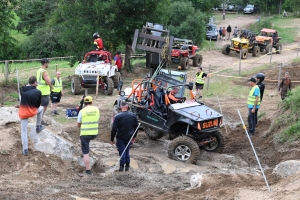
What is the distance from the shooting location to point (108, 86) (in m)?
21.1

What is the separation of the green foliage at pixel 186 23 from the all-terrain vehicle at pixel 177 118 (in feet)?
79.9

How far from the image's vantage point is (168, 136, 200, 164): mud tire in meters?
12.2

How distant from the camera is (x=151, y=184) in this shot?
10094mm

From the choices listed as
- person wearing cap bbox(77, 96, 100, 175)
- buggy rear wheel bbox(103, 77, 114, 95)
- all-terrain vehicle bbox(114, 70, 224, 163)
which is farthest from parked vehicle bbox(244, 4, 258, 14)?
person wearing cap bbox(77, 96, 100, 175)

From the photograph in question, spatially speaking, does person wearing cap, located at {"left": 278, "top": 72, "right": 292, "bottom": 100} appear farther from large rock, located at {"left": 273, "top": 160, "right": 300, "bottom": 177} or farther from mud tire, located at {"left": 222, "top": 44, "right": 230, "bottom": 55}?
mud tire, located at {"left": 222, "top": 44, "right": 230, "bottom": 55}

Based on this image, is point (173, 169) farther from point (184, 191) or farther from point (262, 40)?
point (262, 40)

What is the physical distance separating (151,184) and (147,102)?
370 centimetres

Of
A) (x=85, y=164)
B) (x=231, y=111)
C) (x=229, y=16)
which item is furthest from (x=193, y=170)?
(x=229, y=16)

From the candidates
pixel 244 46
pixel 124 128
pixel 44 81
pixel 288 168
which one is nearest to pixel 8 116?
pixel 44 81

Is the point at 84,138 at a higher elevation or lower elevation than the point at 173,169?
higher

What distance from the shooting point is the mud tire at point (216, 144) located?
13016mm

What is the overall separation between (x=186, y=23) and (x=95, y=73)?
1854cm

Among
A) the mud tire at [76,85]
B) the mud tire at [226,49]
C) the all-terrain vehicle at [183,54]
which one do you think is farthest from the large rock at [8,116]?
the mud tire at [226,49]

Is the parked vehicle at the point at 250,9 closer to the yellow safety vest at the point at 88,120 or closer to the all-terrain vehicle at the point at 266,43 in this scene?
the all-terrain vehicle at the point at 266,43
